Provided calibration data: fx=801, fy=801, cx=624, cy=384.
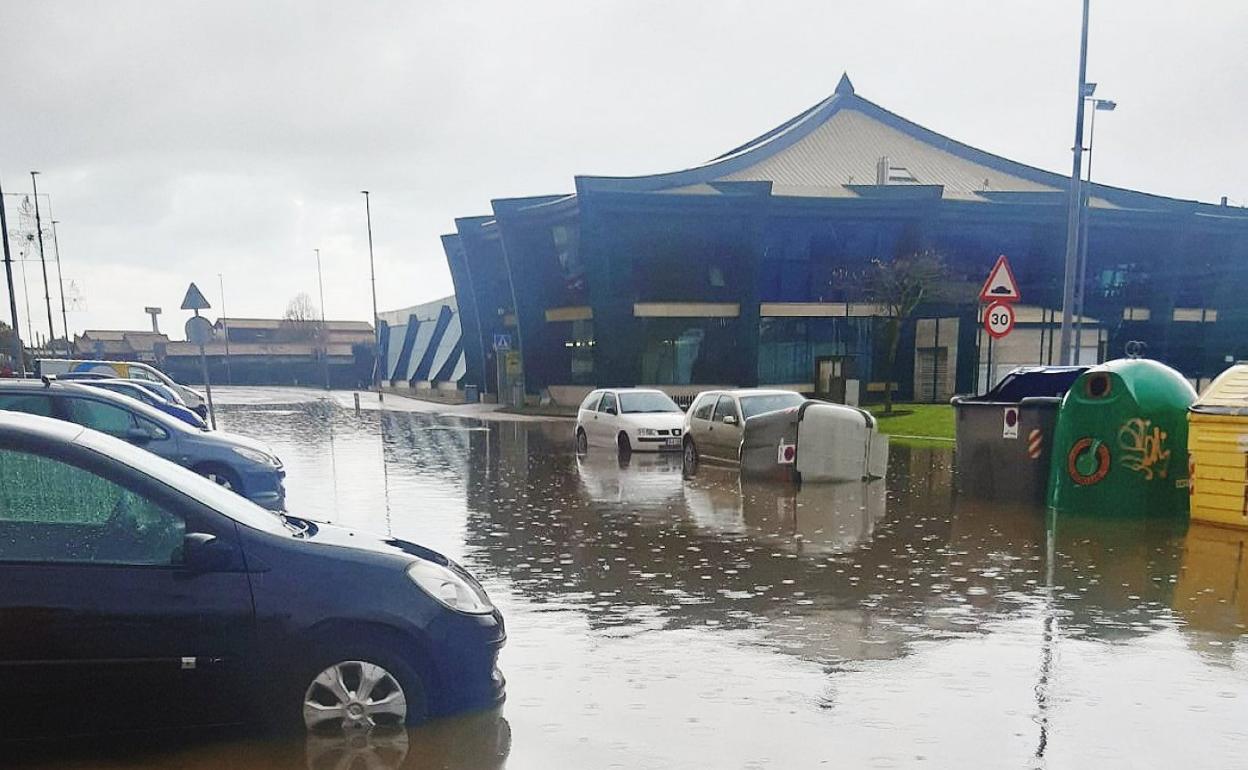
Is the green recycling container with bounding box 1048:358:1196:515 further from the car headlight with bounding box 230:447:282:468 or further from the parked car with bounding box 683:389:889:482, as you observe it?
the car headlight with bounding box 230:447:282:468

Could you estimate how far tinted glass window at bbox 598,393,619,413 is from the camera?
1808 centimetres

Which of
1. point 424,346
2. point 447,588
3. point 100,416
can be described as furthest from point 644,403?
point 424,346

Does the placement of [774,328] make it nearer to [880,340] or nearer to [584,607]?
[880,340]

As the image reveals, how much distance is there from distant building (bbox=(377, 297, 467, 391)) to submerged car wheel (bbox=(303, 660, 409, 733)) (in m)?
47.1

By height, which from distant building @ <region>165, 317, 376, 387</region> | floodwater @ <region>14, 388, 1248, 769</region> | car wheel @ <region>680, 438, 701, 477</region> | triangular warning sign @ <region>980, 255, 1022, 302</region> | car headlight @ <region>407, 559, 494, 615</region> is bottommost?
distant building @ <region>165, 317, 376, 387</region>

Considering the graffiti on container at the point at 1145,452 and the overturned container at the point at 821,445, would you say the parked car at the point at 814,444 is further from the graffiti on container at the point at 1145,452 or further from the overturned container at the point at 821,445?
the graffiti on container at the point at 1145,452

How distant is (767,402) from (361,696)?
11341mm

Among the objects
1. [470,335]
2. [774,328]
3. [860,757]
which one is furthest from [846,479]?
[470,335]

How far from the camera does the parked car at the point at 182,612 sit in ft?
12.0

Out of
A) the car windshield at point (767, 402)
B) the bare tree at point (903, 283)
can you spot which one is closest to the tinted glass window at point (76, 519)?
the car windshield at point (767, 402)

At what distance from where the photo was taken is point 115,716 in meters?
3.76

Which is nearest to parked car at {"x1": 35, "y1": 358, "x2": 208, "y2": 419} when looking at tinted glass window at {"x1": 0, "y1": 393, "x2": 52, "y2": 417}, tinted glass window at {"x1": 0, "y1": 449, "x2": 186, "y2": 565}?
tinted glass window at {"x1": 0, "y1": 393, "x2": 52, "y2": 417}

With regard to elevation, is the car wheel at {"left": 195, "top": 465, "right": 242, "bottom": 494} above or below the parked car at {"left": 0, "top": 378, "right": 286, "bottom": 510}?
below

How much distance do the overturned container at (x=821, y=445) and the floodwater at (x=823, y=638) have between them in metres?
1.20
